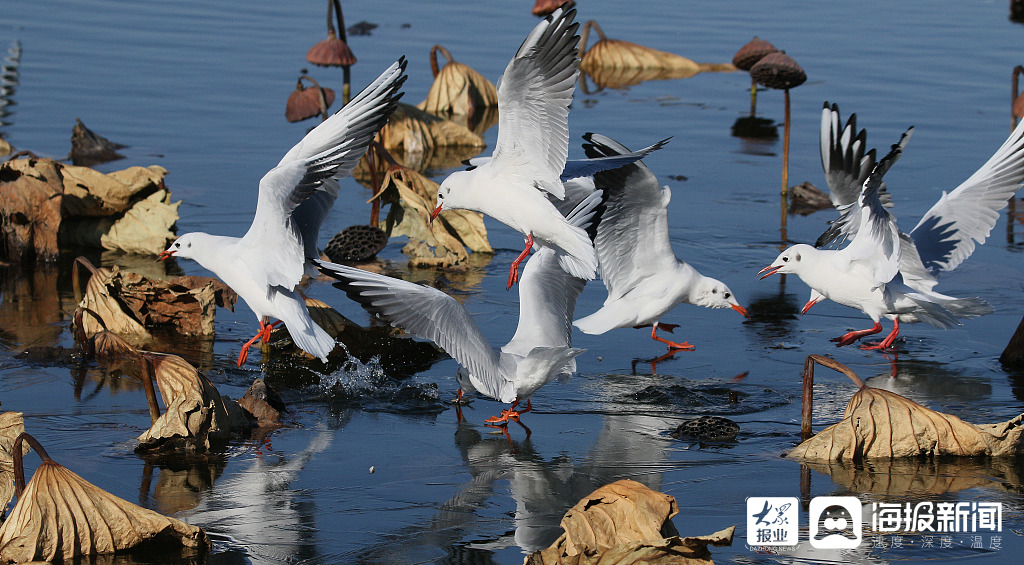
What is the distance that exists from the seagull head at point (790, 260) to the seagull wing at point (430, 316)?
2.63m

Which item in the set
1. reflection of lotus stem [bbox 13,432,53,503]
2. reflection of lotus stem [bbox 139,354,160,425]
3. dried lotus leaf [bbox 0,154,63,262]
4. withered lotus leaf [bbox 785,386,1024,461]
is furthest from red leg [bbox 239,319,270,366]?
withered lotus leaf [bbox 785,386,1024,461]

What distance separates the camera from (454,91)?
14.4 meters

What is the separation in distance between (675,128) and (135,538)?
1042 cm

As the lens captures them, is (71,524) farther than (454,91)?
No

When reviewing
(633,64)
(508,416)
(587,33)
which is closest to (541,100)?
(508,416)

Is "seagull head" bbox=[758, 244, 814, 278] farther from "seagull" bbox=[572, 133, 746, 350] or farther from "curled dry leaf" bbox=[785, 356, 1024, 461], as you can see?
"curled dry leaf" bbox=[785, 356, 1024, 461]

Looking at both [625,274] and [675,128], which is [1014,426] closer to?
[625,274]

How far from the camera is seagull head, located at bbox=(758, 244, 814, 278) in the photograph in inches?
316

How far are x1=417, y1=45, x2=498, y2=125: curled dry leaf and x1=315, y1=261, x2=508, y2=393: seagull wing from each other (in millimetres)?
8292

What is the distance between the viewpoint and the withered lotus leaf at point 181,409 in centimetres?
563

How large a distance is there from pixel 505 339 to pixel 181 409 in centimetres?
266

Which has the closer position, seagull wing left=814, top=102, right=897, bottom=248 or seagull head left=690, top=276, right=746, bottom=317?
seagull head left=690, top=276, right=746, bottom=317

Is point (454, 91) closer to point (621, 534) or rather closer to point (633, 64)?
point (633, 64)

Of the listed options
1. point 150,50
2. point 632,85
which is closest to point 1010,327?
point 632,85
